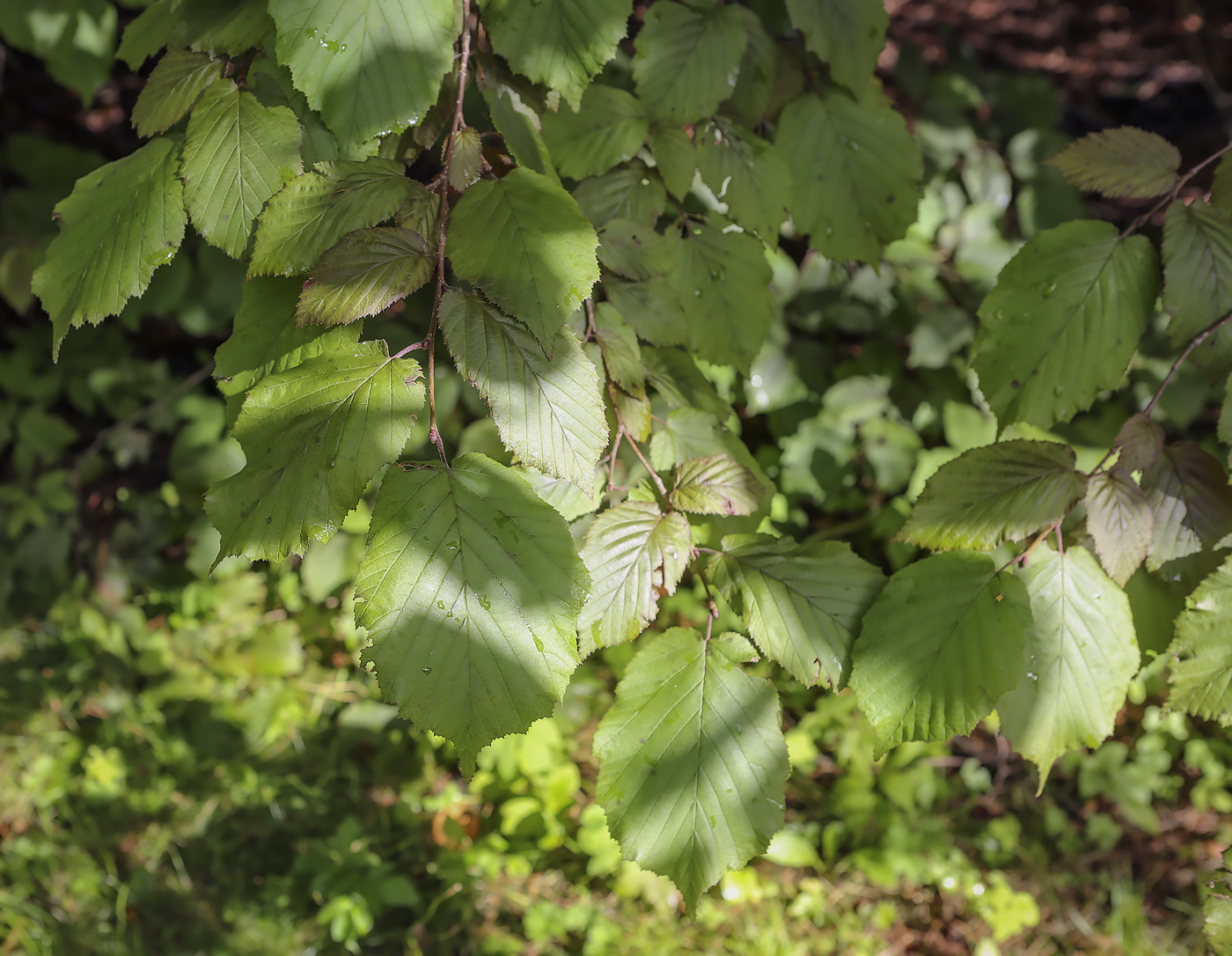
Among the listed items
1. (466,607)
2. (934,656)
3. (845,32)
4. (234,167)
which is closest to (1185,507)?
(934,656)

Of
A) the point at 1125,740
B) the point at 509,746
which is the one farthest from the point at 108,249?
the point at 1125,740

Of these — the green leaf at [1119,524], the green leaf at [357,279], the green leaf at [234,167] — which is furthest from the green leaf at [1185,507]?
the green leaf at [234,167]

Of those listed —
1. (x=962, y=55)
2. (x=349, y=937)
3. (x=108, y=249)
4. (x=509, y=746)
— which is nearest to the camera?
(x=108, y=249)

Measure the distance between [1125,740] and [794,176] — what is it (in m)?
2.33

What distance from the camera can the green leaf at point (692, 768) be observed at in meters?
0.91

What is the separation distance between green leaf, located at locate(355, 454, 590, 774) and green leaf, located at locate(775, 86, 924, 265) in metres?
0.76

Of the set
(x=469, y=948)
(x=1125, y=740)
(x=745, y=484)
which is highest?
(x=745, y=484)

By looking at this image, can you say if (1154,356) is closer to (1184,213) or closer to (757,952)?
(1184,213)

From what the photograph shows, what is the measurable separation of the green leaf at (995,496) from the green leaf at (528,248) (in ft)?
1.76

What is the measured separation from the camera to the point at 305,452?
2.52 feet

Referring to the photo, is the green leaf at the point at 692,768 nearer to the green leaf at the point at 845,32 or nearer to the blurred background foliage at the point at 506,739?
the green leaf at the point at 845,32

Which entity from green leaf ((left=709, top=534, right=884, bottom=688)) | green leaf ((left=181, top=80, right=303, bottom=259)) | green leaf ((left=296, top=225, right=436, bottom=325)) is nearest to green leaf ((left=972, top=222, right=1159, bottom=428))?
green leaf ((left=709, top=534, right=884, bottom=688))

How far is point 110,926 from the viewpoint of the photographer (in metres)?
2.20

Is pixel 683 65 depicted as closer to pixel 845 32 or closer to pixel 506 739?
pixel 845 32
